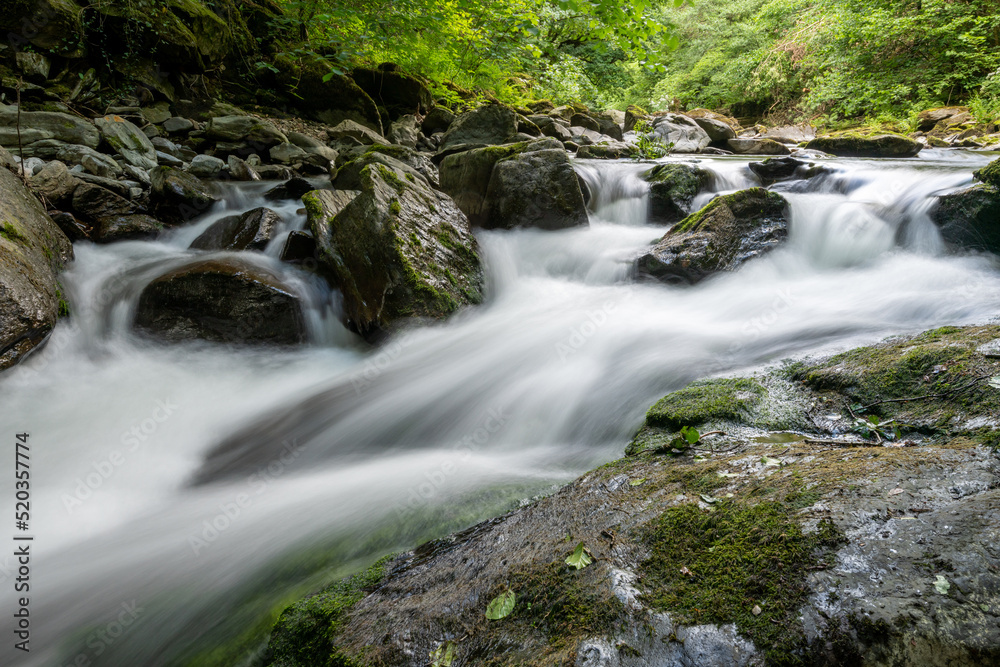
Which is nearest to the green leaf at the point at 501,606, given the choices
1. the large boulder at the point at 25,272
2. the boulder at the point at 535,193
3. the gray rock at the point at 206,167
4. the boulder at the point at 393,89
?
the large boulder at the point at 25,272

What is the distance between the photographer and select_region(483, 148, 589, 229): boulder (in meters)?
6.31

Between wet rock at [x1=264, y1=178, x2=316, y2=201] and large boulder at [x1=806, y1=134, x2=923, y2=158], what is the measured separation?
37.2 feet

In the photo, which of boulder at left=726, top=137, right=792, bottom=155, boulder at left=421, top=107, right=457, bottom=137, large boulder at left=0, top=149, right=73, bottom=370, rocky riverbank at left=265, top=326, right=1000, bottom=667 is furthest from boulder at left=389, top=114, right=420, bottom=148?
rocky riverbank at left=265, top=326, right=1000, bottom=667

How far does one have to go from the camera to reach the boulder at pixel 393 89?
38.7ft

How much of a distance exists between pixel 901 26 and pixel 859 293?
48.4ft

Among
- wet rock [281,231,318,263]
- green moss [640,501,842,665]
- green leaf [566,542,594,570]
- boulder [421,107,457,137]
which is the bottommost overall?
green leaf [566,542,594,570]

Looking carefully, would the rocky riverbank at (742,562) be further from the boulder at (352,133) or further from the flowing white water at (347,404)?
the boulder at (352,133)

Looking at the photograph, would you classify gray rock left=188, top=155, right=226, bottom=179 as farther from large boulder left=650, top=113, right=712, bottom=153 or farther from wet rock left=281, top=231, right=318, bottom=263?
large boulder left=650, top=113, right=712, bottom=153

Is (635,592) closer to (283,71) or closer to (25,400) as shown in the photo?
(25,400)

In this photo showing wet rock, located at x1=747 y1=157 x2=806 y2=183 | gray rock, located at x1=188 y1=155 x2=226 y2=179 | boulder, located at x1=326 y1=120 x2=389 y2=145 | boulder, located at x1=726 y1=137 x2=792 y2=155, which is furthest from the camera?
boulder, located at x1=726 y1=137 x2=792 y2=155

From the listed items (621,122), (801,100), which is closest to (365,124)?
(621,122)

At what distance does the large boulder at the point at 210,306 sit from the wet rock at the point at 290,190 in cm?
286

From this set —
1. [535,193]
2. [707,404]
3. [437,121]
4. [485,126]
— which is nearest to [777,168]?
[535,193]

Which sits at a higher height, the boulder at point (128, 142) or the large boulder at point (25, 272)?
the boulder at point (128, 142)
